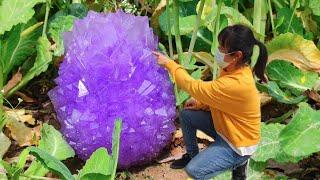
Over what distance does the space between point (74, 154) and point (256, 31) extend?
2.55 ft

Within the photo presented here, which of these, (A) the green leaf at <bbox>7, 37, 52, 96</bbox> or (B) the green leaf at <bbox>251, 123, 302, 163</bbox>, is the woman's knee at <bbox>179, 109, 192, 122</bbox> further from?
(A) the green leaf at <bbox>7, 37, 52, 96</bbox>

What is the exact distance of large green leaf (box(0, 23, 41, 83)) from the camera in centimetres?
271

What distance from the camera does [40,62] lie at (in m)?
2.72

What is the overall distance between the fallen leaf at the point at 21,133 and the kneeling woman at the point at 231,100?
647 millimetres

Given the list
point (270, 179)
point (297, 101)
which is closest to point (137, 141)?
point (270, 179)

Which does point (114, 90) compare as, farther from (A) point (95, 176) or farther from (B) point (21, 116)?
(B) point (21, 116)

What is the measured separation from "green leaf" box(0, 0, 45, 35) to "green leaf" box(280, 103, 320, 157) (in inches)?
39.0

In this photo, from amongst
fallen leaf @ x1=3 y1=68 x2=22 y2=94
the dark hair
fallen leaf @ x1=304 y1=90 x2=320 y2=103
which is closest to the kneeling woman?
the dark hair

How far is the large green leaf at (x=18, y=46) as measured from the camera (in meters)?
2.71

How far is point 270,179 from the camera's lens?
228 centimetres

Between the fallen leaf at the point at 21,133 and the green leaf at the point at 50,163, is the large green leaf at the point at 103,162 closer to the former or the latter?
the green leaf at the point at 50,163

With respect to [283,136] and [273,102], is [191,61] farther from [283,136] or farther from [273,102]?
[283,136]

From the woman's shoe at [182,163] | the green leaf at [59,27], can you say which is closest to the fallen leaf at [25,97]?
the green leaf at [59,27]

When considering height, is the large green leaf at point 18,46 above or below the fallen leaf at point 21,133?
above
